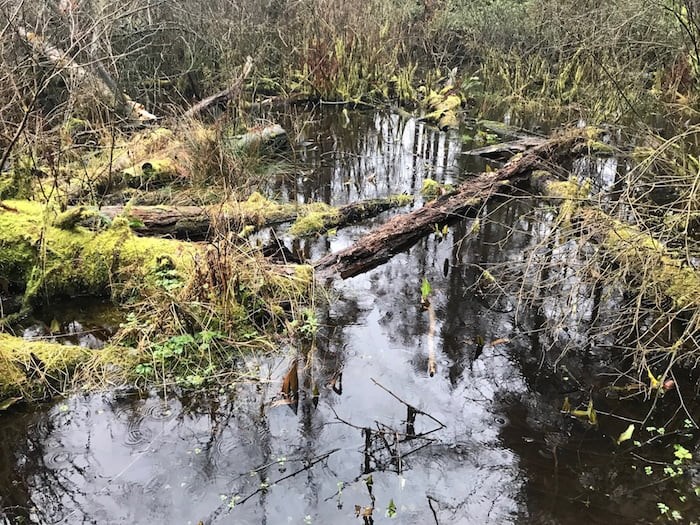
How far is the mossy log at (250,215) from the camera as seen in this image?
5488mm

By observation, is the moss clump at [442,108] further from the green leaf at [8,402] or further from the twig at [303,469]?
the green leaf at [8,402]

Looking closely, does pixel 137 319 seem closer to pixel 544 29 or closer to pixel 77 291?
pixel 77 291

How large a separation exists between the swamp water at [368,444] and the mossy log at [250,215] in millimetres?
1522

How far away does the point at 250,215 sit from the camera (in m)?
6.07

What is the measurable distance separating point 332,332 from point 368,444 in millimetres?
1298

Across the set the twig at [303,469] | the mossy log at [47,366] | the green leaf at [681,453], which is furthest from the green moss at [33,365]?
the green leaf at [681,453]

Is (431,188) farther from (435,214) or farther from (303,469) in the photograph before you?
(303,469)

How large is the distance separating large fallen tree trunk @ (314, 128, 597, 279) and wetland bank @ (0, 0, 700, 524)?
32 mm

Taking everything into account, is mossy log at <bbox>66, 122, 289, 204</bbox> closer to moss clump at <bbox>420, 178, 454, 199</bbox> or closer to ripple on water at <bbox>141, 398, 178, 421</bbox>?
moss clump at <bbox>420, 178, 454, 199</bbox>

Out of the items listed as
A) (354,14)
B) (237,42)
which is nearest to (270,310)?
(237,42)

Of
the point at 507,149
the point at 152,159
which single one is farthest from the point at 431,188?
the point at 152,159

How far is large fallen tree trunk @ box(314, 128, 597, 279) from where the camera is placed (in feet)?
17.4

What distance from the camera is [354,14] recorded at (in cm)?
1207

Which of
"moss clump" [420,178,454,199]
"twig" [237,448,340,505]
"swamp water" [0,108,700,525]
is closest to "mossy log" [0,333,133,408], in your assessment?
"swamp water" [0,108,700,525]
